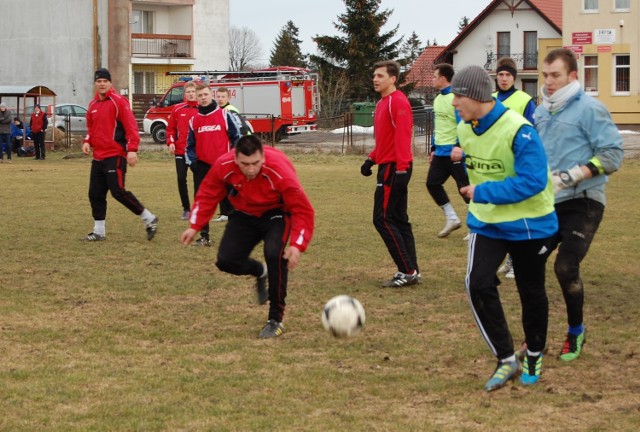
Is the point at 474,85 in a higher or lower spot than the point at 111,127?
higher

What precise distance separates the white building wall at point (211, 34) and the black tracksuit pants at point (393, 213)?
5479 centimetres

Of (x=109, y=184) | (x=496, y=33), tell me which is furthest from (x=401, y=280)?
(x=496, y=33)

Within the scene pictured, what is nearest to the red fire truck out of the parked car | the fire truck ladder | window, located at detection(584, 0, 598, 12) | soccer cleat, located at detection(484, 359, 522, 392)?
the fire truck ladder

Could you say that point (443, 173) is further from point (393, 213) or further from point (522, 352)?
point (522, 352)

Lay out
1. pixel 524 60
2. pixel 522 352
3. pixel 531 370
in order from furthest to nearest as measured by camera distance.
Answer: pixel 524 60
pixel 522 352
pixel 531 370

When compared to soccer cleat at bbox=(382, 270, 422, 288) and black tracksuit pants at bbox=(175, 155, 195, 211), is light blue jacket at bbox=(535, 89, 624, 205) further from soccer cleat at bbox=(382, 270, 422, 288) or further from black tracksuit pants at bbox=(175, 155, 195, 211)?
black tracksuit pants at bbox=(175, 155, 195, 211)

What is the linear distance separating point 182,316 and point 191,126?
14.4 feet

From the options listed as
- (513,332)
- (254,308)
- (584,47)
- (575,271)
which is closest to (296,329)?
(254,308)

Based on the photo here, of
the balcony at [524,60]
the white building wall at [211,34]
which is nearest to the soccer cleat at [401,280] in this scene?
the white building wall at [211,34]

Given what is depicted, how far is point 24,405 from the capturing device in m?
5.70

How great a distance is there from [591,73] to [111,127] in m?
43.9

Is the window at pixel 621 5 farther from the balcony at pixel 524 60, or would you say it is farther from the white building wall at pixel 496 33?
the balcony at pixel 524 60

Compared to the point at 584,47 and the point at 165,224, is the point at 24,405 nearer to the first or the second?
the point at 165,224

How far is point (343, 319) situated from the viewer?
261 inches
